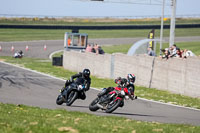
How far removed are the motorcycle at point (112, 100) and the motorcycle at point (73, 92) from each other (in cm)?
A: 102

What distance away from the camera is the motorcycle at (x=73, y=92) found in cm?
1511

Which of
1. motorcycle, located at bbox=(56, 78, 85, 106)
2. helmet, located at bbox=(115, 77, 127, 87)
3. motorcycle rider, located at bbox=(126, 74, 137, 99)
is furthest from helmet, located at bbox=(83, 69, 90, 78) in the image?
motorcycle rider, located at bbox=(126, 74, 137, 99)

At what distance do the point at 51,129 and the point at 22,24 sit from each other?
65.2 metres

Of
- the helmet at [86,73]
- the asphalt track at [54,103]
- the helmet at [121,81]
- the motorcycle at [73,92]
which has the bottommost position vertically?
the asphalt track at [54,103]

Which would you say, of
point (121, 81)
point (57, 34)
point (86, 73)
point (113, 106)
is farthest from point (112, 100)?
point (57, 34)

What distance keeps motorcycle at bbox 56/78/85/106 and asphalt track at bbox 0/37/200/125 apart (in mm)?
277

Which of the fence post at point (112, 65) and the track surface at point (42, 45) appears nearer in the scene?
the fence post at point (112, 65)

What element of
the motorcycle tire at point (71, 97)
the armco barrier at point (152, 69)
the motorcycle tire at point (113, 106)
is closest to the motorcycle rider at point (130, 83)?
the motorcycle tire at point (113, 106)

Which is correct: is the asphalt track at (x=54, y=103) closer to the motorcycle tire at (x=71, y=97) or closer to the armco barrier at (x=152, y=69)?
the motorcycle tire at (x=71, y=97)

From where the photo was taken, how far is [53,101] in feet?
57.7

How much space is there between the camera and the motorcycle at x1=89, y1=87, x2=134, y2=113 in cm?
1384

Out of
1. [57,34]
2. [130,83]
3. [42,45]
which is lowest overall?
[130,83]

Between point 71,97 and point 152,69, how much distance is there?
9111 mm

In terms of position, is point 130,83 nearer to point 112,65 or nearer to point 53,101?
point 53,101
